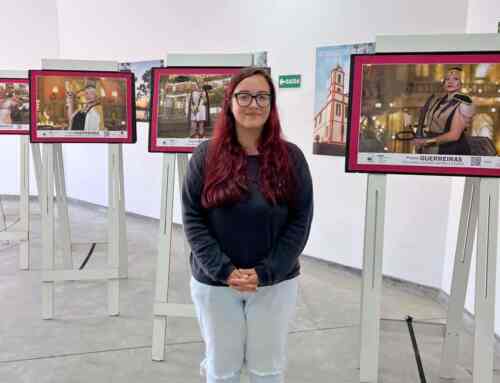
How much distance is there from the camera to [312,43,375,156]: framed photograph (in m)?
4.14

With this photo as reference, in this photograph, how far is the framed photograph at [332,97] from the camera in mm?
4145

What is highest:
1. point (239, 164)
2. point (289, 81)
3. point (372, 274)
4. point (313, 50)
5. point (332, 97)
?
point (313, 50)

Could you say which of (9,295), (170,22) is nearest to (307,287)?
(9,295)

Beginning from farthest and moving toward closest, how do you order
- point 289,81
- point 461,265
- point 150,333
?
point 289,81, point 150,333, point 461,265

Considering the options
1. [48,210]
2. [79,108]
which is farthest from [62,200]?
[79,108]

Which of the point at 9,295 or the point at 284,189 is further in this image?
the point at 9,295

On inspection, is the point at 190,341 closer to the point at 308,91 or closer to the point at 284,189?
the point at 284,189

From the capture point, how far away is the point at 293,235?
171cm

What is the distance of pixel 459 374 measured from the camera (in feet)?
8.93

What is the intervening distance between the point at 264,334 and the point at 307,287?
96.0 inches

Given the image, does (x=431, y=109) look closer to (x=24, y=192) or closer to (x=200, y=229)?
(x=200, y=229)

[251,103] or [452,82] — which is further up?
[452,82]

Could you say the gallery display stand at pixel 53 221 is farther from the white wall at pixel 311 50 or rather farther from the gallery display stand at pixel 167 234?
the white wall at pixel 311 50

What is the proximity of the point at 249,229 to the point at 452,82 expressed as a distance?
1.20m
